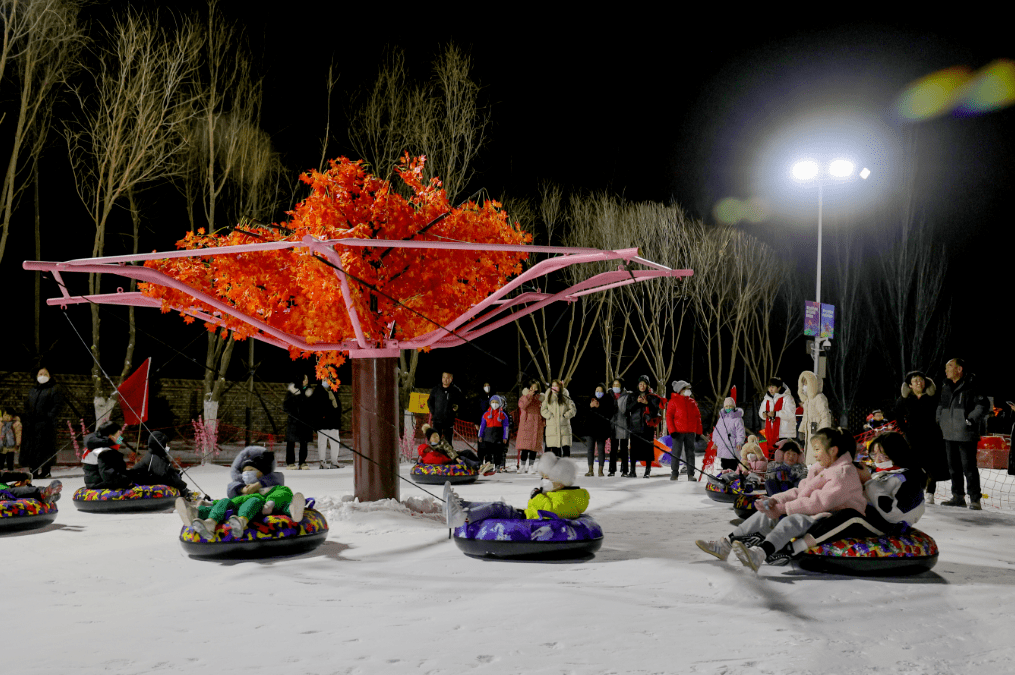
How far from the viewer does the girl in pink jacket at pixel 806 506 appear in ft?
22.3

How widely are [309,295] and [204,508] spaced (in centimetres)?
321

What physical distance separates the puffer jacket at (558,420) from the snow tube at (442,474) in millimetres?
2132

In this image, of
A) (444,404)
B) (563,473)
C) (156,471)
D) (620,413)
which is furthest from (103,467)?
(620,413)

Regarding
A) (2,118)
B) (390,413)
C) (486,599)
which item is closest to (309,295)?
(390,413)

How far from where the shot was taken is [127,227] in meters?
27.0

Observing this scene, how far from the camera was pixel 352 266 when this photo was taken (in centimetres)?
965

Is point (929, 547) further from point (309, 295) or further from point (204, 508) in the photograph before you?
point (309, 295)

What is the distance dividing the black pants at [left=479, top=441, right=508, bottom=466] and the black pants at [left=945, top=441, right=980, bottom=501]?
8292mm

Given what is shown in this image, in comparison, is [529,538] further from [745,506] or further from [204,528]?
[745,506]

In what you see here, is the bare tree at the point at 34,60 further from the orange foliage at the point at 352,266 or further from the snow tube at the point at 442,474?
the snow tube at the point at 442,474

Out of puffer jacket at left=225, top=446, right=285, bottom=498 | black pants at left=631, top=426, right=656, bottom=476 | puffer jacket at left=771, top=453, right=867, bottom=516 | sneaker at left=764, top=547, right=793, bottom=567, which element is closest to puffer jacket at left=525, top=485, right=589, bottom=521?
sneaker at left=764, top=547, right=793, bottom=567

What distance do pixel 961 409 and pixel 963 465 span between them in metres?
1.04

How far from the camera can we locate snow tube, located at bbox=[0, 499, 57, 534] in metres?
8.94

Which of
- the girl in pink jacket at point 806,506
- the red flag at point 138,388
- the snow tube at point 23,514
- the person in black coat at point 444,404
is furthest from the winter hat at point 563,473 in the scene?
the red flag at point 138,388
